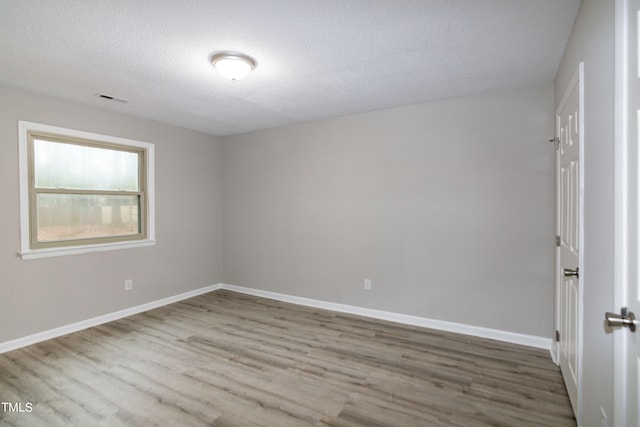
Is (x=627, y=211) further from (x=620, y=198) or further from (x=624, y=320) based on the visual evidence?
(x=624, y=320)

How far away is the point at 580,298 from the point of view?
186 cm

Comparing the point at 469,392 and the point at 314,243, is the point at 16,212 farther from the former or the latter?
the point at 469,392

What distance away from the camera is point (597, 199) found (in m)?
1.53

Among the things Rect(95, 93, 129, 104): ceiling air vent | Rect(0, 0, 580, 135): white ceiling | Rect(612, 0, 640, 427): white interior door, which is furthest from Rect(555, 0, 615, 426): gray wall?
Rect(95, 93, 129, 104): ceiling air vent

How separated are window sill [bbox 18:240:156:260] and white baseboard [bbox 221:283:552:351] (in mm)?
1755

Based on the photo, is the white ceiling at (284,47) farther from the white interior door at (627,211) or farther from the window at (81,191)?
the white interior door at (627,211)

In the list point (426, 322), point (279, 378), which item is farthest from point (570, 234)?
point (279, 378)

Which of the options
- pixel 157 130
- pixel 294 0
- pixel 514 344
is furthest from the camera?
pixel 157 130

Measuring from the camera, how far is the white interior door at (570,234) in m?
1.92

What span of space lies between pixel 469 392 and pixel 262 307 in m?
2.71

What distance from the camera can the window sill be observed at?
317 centimetres

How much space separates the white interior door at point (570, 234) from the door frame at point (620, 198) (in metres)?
0.73

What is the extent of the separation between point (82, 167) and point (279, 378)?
321cm

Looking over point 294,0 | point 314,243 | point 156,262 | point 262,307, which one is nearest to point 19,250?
point 156,262
